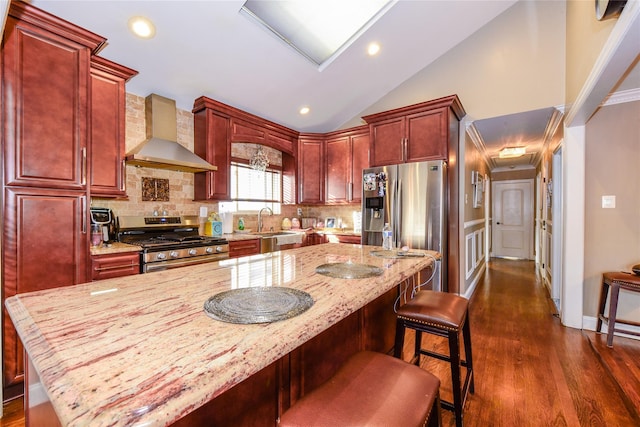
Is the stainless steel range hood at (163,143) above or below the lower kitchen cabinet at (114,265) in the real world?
above

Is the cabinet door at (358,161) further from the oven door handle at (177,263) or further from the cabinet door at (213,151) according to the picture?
the oven door handle at (177,263)

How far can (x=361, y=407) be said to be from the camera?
80 centimetres

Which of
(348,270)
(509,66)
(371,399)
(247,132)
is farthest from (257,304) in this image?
(509,66)

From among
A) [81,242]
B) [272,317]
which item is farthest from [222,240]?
[272,317]

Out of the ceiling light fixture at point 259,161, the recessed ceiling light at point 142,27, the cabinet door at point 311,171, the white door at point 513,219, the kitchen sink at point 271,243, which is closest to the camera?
the recessed ceiling light at point 142,27

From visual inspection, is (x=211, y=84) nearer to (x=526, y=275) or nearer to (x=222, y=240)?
(x=222, y=240)

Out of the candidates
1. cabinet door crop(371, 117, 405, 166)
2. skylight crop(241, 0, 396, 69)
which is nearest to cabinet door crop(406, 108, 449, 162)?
cabinet door crop(371, 117, 405, 166)

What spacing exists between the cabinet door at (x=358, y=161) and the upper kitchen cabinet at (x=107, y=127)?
2.78 meters

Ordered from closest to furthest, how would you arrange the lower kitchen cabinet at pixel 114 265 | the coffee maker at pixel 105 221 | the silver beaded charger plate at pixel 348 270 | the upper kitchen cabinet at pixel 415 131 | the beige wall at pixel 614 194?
the silver beaded charger plate at pixel 348 270 < the lower kitchen cabinet at pixel 114 265 < the coffee maker at pixel 105 221 < the beige wall at pixel 614 194 < the upper kitchen cabinet at pixel 415 131

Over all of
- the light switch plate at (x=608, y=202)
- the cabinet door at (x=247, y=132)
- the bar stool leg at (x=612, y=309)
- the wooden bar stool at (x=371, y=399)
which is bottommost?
the bar stool leg at (x=612, y=309)

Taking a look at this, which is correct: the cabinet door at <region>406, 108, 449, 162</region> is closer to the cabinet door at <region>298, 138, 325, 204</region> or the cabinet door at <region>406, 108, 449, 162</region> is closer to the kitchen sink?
the cabinet door at <region>298, 138, 325, 204</region>

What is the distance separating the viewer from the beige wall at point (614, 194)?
2.59 m

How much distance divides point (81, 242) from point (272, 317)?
2044mm

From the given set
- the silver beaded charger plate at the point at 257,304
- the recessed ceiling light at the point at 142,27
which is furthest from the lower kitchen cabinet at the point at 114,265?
the recessed ceiling light at the point at 142,27
